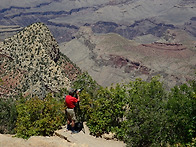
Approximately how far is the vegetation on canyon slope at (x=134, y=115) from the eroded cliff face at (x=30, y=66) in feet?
85.6

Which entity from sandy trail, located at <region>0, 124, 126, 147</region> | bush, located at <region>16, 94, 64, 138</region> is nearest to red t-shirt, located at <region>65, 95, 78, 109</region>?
sandy trail, located at <region>0, 124, 126, 147</region>

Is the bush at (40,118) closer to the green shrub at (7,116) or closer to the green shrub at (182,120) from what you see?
the green shrub at (182,120)

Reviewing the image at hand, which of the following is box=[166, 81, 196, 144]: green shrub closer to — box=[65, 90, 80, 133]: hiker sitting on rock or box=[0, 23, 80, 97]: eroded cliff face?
box=[65, 90, 80, 133]: hiker sitting on rock

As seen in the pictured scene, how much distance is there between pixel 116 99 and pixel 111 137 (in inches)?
158

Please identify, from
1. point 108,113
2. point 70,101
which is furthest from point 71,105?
point 108,113

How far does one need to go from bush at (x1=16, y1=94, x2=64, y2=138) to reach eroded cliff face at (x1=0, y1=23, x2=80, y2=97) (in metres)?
25.5

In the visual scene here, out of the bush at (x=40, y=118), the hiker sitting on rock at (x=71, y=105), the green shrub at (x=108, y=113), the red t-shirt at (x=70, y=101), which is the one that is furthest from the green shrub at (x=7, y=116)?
the red t-shirt at (x=70, y=101)

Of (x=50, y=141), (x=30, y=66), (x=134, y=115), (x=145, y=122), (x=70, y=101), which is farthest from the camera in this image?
(x=30, y=66)

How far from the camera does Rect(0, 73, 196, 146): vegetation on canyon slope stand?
19.8 m

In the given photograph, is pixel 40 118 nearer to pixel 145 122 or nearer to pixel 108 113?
pixel 108 113

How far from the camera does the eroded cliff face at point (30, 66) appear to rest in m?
52.5

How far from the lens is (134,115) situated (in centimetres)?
2130

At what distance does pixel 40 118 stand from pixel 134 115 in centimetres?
960

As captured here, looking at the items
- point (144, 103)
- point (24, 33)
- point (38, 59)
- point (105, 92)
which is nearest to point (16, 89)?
point (38, 59)
